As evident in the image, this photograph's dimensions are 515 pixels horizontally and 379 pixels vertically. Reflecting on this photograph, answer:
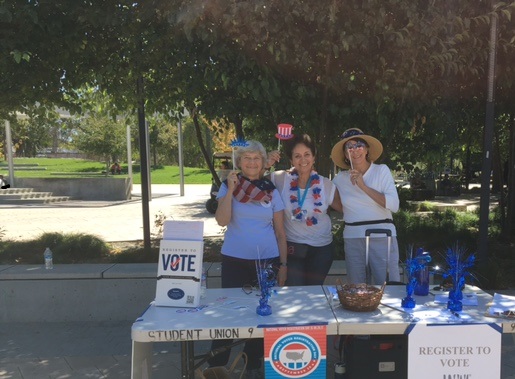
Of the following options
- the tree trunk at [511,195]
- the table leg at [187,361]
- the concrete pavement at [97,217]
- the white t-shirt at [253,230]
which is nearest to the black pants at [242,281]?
the white t-shirt at [253,230]

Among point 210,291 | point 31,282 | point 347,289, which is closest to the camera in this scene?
point 347,289

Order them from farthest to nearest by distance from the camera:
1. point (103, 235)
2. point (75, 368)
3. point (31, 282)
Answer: point (103, 235) → point (31, 282) → point (75, 368)

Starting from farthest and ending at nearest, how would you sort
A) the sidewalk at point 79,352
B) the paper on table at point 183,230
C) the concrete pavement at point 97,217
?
1. the concrete pavement at point 97,217
2. the sidewalk at point 79,352
3. the paper on table at point 183,230

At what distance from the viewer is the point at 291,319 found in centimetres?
266

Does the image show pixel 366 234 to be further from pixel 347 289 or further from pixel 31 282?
pixel 31 282

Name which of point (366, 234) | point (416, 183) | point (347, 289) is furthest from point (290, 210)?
point (416, 183)

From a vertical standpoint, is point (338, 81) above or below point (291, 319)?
above

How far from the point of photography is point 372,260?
344 cm

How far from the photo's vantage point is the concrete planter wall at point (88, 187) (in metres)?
18.8

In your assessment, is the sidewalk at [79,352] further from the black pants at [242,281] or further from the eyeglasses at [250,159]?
the eyeglasses at [250,159]

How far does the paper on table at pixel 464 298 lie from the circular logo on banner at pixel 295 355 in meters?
0.92

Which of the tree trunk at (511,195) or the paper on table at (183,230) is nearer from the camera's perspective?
the paper on table at (183,230)

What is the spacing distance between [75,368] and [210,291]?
4.74ft

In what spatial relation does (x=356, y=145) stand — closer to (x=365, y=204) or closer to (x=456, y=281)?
(x=365, y=204)
